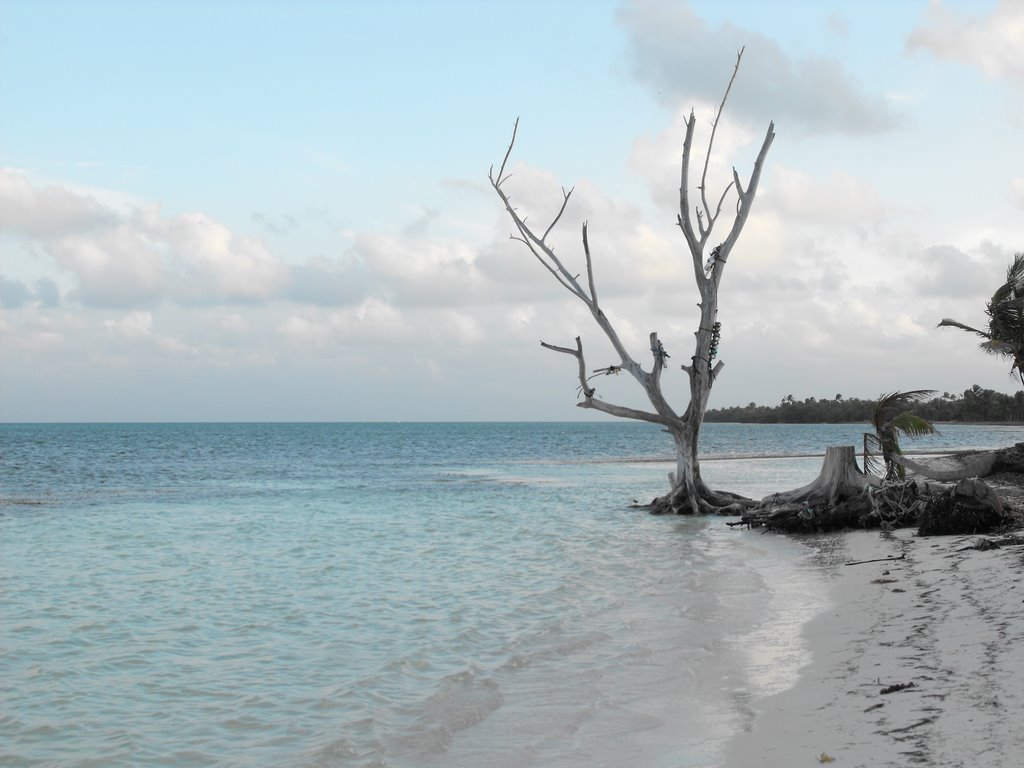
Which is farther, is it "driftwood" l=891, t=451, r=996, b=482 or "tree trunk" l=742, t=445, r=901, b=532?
"driftwood" l=891, t=451, r=996, b=482

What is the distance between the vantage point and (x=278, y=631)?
8.52m

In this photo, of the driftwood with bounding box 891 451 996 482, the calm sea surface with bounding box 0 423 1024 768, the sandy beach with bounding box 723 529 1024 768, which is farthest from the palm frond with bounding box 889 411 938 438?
the sandy beach with bounding box 723 529 1024 768

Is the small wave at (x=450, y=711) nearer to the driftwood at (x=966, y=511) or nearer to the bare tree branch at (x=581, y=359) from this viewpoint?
the driftwood at (x=966, y=511)

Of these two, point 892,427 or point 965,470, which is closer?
point 892,427

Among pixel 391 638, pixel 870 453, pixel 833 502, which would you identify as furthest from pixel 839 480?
pixel 391 638

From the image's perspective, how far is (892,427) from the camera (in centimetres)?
1574

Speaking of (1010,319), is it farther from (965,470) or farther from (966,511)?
(966,511)

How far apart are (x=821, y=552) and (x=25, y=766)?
10.2 metres

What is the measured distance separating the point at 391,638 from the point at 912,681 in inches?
180

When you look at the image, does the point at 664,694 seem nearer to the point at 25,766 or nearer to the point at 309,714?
the point at 309,714

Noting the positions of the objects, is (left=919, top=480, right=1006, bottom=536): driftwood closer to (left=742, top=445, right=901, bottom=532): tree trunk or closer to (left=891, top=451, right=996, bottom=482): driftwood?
(left=742, top=445, right=901, bottom=532): tree trunk

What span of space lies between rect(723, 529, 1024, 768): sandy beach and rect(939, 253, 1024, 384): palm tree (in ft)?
41.3

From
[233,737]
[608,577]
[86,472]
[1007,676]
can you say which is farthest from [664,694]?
[86,472]

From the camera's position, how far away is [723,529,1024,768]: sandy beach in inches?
169
